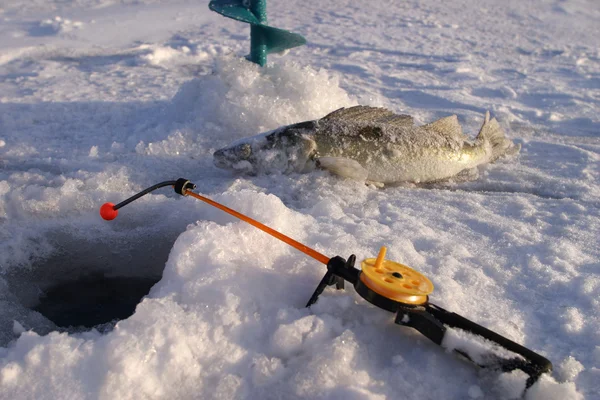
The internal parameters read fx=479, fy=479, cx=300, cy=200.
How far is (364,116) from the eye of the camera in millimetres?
3709

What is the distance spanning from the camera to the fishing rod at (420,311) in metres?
1.57

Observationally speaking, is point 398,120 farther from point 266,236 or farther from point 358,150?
point 266,236

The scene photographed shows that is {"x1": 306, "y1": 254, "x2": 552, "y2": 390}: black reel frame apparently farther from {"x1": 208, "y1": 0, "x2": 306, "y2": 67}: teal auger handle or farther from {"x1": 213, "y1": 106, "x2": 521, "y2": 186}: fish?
{"x1": 208, "y1": 0, "x2": 306, "y2": 67}: teal auger handle

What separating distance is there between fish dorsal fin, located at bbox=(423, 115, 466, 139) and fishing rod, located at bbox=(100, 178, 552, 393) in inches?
86.5

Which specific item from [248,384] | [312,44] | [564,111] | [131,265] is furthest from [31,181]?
[312,44]

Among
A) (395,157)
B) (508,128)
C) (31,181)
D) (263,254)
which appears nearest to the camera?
(263,254)

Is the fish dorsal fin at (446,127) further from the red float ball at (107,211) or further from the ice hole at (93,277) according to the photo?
the red float ball at (107,211)

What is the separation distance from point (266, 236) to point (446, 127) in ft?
7.26

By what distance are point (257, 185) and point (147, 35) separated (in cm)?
631

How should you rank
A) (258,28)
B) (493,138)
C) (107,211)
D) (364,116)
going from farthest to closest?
(258,28) < (493,138) < (364,116) < (107,211)

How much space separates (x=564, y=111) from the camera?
547 centimetres

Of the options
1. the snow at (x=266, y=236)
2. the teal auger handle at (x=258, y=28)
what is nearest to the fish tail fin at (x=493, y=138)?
the snow at (x=266, y=236)

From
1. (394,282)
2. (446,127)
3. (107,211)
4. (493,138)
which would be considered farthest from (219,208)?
(493,138)

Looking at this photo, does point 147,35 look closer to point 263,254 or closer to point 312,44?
point 312,44
